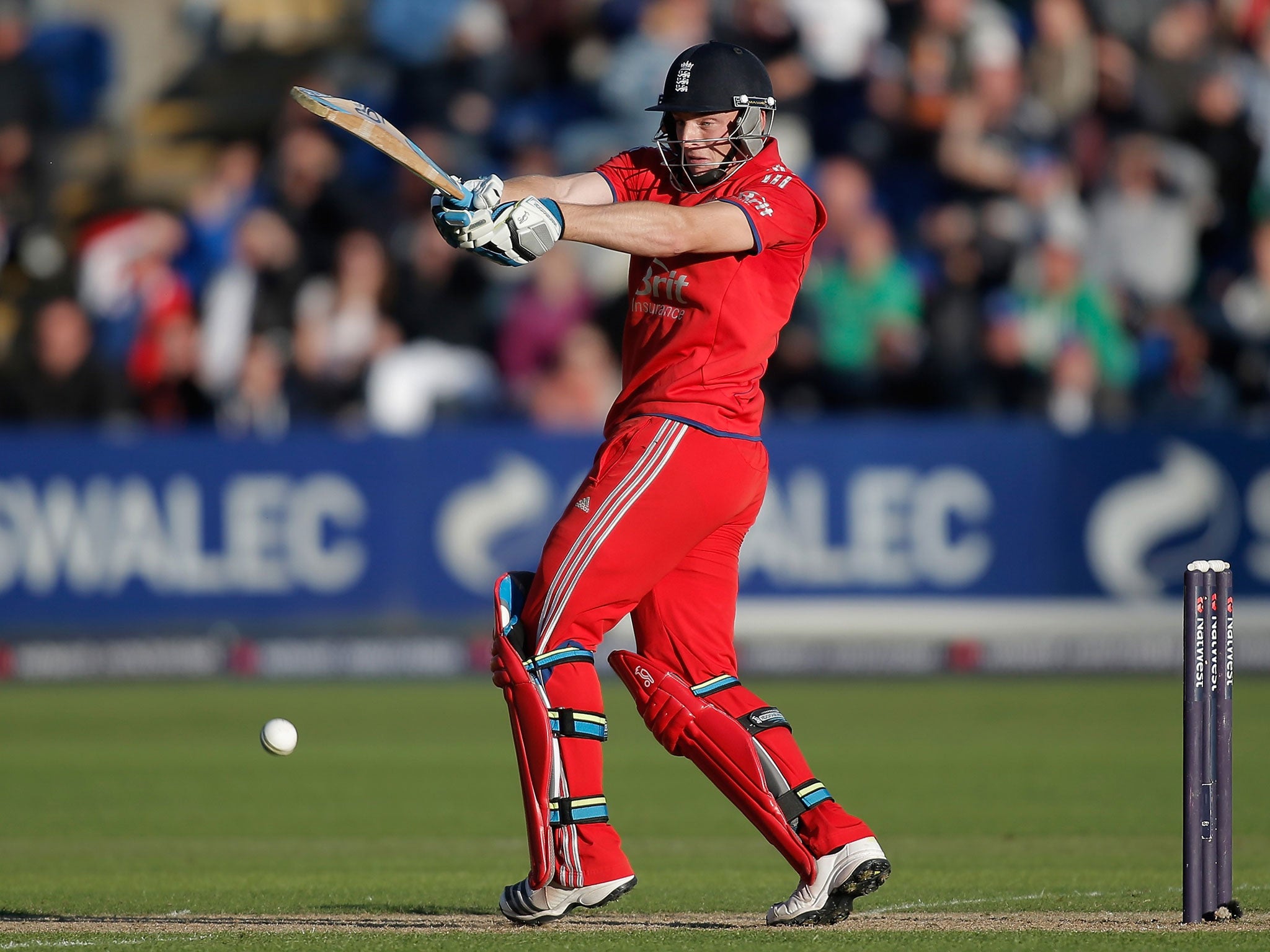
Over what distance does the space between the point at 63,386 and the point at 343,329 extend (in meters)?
1.90

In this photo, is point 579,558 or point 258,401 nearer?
point 579,558

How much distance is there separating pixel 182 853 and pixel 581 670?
9.19 feet

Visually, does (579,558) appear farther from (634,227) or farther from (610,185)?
(610,185)

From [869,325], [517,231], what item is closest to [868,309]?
[869,325]

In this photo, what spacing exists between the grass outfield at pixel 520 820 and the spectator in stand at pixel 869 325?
6.37 feet

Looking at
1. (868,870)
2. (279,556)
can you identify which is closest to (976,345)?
(279,556)

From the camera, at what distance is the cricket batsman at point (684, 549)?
200 inches

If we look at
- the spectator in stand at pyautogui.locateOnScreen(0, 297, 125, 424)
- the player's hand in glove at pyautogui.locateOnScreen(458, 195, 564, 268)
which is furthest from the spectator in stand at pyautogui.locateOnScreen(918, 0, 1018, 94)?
the player's hand in glove at pyautogui.locateOnScreen(458, 195, 564, 268)

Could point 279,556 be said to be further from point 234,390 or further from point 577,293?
point 577,293

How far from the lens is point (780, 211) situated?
5.11 meters

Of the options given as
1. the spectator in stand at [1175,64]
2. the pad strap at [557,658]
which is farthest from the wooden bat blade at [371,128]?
the spectator in stand at [1175,64]

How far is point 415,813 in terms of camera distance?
328 inches

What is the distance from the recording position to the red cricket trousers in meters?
5.08

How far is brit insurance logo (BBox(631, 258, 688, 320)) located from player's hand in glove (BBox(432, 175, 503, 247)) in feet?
1.63
